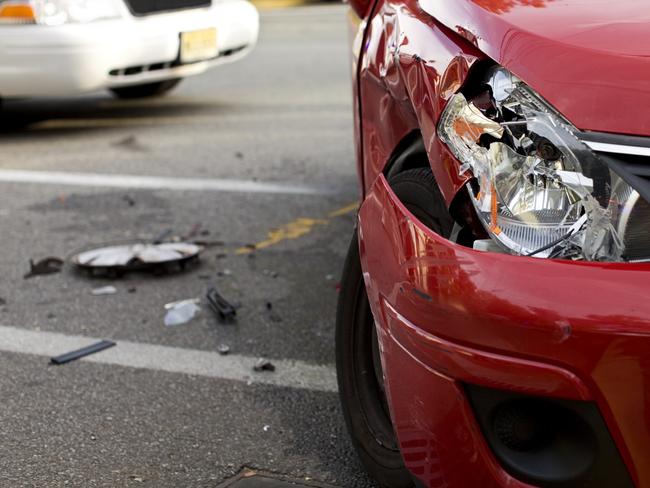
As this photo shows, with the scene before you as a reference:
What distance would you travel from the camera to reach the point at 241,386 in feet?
11.5

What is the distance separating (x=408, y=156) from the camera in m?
2.64

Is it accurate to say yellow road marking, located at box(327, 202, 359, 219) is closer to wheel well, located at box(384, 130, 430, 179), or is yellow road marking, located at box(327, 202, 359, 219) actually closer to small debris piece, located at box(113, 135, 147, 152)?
small debris piece, located at box(113, 135, 147, 152)

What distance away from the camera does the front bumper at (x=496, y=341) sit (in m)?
1.92

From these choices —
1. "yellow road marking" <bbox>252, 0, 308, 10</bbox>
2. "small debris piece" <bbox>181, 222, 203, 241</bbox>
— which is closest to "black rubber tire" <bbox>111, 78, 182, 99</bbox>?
"small debris piece" <bbox>181, 222, 203, 241</bbox>

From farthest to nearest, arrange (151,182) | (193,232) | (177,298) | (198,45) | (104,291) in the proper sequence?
(198,45) < (151,182) < (193,232) < (104,291) < (177,298)

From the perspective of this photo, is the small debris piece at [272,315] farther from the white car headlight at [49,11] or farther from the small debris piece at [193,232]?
the white car headlight at [49,11]

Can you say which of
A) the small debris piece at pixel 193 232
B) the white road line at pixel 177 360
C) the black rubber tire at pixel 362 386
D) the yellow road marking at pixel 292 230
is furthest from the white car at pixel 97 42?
the black rubber tire at pixel 362 386

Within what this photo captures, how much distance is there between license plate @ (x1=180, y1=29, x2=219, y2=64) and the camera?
7949 mm

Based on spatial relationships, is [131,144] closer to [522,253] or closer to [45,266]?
[45,266]

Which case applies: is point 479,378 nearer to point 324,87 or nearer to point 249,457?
point 249,457

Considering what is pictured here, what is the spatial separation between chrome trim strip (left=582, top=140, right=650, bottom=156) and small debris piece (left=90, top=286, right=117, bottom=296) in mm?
2819

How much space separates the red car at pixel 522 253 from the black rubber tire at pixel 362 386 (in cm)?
38

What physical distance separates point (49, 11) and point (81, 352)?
417 centimetres

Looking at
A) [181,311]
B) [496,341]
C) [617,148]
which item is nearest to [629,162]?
[617,148]
